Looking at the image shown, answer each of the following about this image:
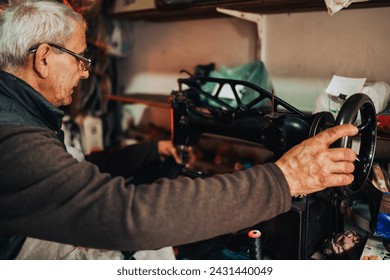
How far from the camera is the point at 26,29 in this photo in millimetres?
926

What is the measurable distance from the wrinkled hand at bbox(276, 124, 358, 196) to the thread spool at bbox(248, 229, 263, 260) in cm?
25

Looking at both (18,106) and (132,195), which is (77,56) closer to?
(18,106)

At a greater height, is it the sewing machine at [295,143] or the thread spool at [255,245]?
the sewing machine at [295,143]

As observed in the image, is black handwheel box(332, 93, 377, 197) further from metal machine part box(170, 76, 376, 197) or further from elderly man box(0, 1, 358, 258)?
elderly man box(0, 1, 358, 258)

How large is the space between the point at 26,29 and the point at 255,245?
0.89 meters

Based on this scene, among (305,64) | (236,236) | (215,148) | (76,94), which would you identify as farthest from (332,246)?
(76,94)

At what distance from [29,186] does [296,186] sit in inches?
Result: 23.0

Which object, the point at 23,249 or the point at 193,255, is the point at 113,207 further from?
the point at 193,255

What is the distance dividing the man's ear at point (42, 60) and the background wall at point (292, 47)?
0.98 metres

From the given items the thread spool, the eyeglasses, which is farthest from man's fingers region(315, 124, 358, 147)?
the eyeglasses

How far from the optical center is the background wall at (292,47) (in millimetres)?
1292

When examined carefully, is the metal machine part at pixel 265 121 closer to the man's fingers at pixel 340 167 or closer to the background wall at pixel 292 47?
the man's fingers at pixel 340 167

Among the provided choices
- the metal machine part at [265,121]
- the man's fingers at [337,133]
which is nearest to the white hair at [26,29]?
the metal machine part at [265,121]
